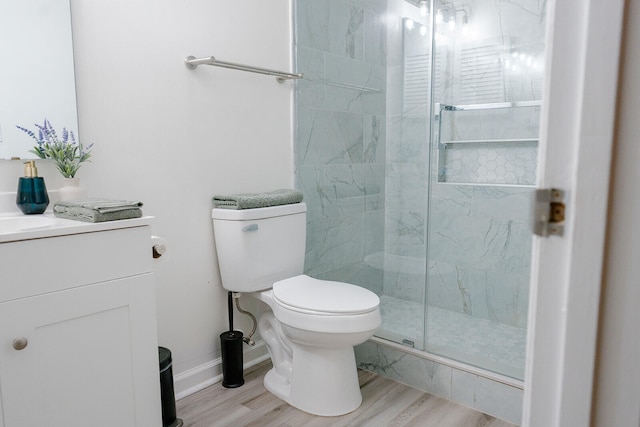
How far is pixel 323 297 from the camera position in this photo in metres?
1.97

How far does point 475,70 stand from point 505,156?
1.57ft

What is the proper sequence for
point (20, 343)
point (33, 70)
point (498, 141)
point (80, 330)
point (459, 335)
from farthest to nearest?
1. point (498, 141)
2. point (459, 335)
3. point (33, 70)
4. point (80, 330)
5. point (20, 343)

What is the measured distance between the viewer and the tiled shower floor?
2107mm

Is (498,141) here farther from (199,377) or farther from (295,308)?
(199,377)

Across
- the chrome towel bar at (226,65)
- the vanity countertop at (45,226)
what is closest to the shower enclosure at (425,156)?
the chrome towel bar at (226,65)

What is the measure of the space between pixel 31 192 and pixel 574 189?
1.56m

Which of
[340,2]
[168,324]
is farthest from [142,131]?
[340,2]

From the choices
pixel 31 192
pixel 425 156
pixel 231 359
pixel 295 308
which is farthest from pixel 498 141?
pixel 31 192

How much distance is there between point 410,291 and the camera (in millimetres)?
2746

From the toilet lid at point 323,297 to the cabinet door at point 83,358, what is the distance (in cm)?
61

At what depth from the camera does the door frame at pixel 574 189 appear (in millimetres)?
558

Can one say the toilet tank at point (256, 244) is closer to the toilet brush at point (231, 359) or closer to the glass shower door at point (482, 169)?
the toilet brush at point (231, 359)

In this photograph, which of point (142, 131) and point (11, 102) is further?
point (142, 131)

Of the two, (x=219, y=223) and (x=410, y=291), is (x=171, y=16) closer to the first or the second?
(x=219, y=223)
